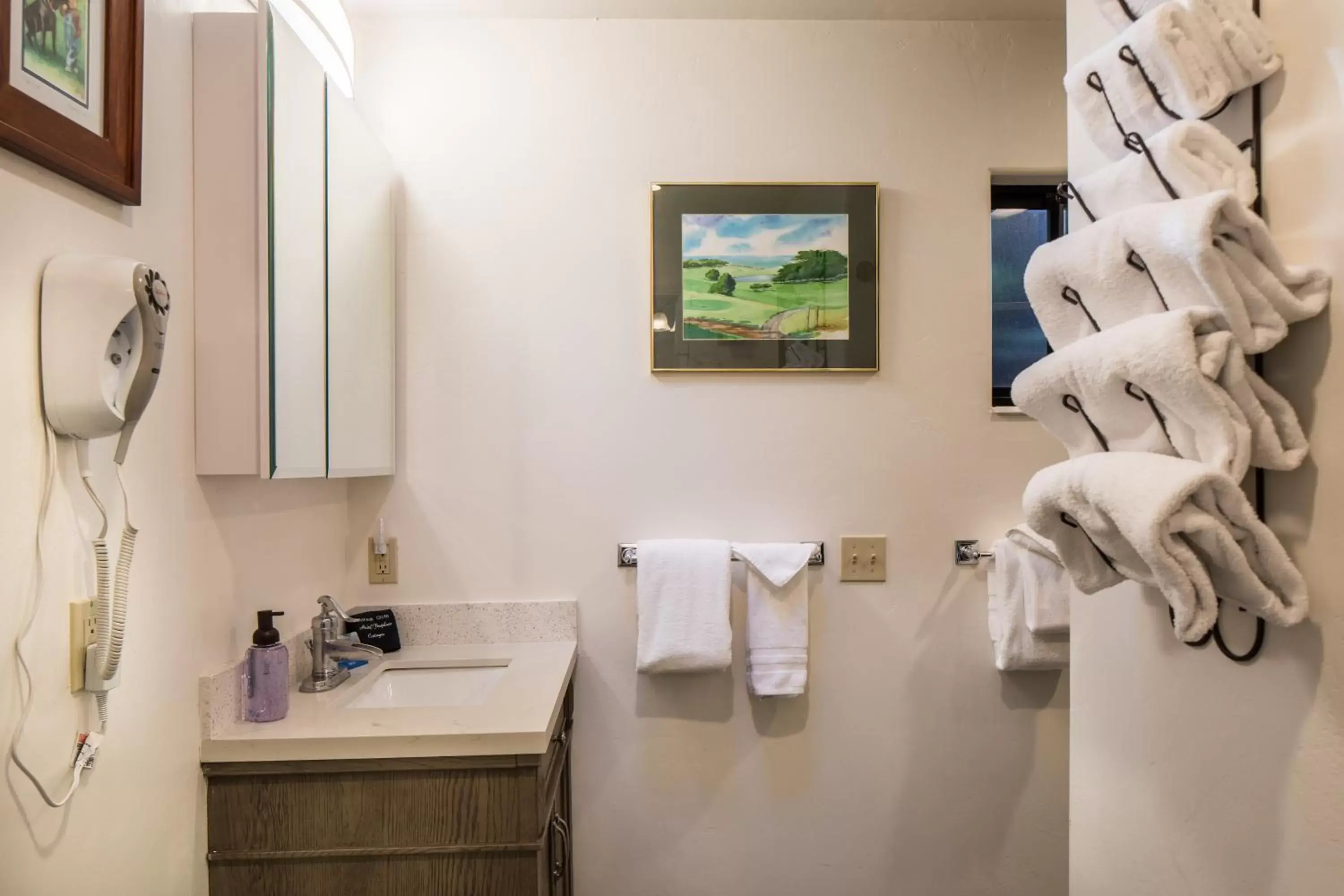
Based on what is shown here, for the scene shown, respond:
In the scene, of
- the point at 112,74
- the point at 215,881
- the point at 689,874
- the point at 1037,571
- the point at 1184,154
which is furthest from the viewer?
the point at 689,874

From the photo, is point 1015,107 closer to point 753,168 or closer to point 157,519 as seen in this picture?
point 753,168

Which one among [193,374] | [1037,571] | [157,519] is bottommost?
[1037,571]

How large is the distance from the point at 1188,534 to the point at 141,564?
1.32m

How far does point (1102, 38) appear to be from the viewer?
3.24ft

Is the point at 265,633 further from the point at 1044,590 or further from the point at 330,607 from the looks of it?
the point at 1044,590

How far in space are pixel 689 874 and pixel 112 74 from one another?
6.43ft

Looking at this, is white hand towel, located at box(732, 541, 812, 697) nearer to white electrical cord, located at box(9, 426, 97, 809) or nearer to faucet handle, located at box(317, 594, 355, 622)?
faucet handle, located at box(317, 594, 355, 622)

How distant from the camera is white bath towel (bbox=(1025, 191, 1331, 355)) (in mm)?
671

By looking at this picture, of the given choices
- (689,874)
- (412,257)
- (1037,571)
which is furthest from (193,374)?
(1037,571)

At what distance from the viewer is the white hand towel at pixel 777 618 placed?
177 centimetres

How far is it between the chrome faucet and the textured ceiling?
1.43 meters

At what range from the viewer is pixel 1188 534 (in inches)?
27.1

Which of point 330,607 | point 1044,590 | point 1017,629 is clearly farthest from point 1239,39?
point 330,607

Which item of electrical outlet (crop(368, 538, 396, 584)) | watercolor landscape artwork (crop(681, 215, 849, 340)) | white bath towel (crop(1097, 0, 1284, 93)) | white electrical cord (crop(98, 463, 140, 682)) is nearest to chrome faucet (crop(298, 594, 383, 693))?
electrical outlet (crop(368, 538, 396, 584))
